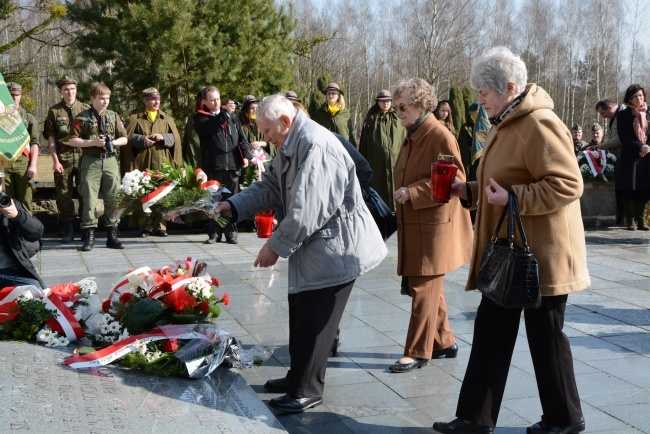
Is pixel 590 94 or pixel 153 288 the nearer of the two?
pixel 153 288

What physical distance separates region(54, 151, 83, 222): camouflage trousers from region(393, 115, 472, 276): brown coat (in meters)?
6.57

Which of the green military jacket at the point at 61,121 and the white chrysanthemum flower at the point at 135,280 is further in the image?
the green military jacket at the point at 61,121

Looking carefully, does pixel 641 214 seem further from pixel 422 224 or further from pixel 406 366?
pixel 406 366

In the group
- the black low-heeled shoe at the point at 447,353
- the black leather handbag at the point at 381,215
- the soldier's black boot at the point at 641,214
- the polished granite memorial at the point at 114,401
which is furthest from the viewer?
the soldier's black boot at the point at 641,214

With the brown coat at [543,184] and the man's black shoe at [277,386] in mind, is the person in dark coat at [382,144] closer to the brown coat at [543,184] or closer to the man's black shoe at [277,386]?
the man's black shoe at [277,386]

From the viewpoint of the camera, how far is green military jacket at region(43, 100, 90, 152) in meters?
10.7

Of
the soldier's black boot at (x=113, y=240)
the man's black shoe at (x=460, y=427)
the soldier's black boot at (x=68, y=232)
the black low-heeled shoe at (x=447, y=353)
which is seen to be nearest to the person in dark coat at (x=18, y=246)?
the black low-heeled shoe at (x=447, y=353)

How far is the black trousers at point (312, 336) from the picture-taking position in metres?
4.47

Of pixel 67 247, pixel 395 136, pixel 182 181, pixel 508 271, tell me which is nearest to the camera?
pixel 508 271

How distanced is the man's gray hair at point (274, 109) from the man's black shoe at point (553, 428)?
2.10m

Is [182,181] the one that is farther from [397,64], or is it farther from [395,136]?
[397,64]

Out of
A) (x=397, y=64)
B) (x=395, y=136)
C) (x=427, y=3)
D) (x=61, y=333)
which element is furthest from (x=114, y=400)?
(x=397, y=64)

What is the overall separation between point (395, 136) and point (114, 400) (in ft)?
28.6

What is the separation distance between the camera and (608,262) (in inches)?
364
